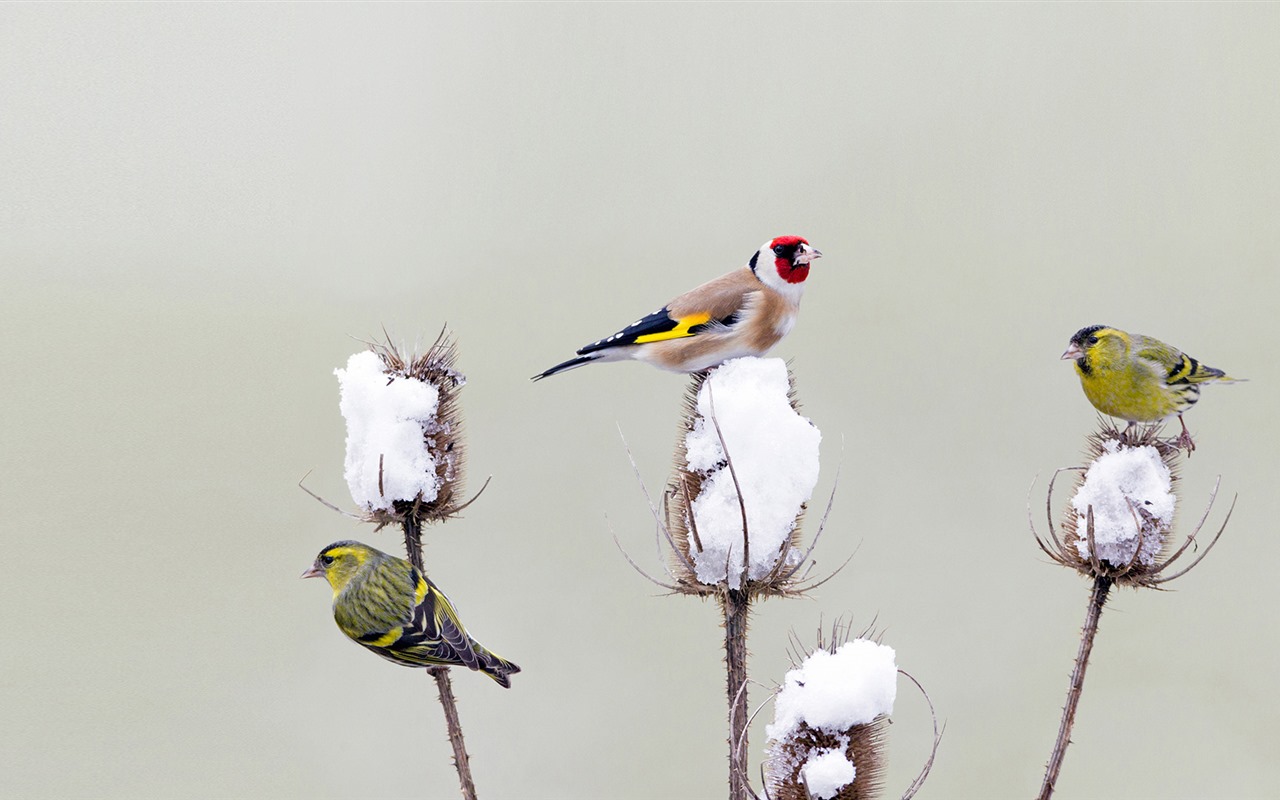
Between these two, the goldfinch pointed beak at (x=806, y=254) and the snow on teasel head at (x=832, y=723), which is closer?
the snow on teasel head at (x=832, y=723)

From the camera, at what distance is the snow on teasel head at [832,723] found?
4254mm

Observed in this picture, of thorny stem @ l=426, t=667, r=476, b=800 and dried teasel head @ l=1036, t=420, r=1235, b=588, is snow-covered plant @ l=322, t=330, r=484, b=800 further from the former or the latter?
dried teasel head @ l=1036, t=420, r=1235, b=588

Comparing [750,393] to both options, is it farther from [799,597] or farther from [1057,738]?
[1057,738]

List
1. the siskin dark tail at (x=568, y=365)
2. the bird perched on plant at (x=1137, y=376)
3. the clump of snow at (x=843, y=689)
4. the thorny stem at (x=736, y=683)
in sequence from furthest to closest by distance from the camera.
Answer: the bird perched on plant at (x=1137, y=376), the siskin dark tail at (x=568, y=365), the thorny stem at (x=736, y=683), the clump of snow at (x=843, y=689)

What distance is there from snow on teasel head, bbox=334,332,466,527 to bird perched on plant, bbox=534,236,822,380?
70 cm

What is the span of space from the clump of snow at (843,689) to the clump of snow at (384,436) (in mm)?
2045

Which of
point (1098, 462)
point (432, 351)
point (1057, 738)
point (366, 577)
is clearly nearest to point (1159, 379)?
point (1098, 462)

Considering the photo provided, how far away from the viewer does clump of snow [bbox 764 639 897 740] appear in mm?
4246

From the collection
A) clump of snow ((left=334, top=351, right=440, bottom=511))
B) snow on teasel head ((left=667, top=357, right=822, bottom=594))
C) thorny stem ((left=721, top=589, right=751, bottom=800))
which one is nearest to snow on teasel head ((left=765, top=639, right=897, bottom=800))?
thorny stem ((left=721, top=589, right=751, bottom=800))

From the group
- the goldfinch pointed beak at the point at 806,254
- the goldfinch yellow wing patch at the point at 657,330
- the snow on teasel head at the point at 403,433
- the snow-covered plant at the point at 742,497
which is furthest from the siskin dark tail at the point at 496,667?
the goldfinch pointed beak at the point at 806,254

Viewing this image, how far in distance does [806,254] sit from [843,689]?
8.02 feet

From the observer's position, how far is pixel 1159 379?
5.92 meters

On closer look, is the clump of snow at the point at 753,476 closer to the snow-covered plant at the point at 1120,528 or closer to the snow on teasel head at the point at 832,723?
the snow on teasel head at the point at 832,723

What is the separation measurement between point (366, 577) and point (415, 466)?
1107 mm
